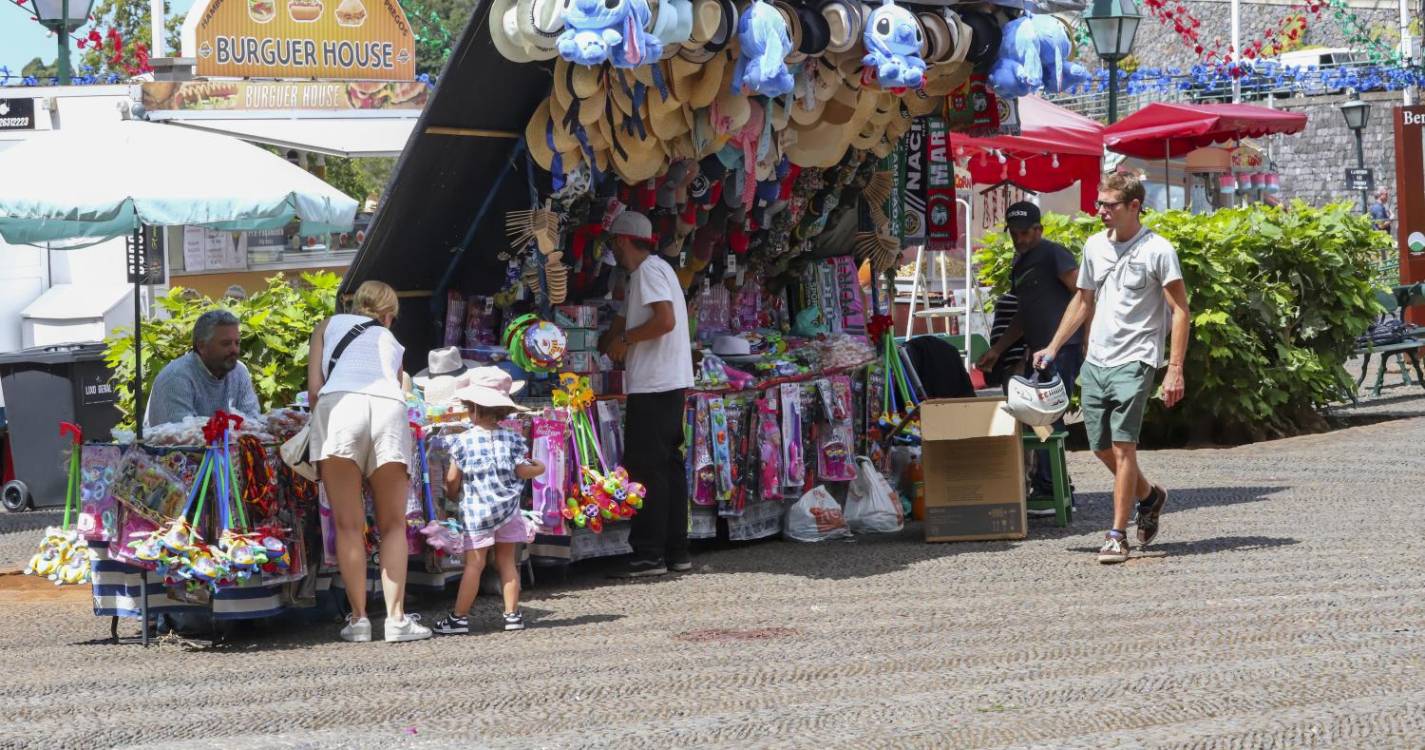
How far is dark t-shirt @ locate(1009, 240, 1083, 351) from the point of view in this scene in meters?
10.4

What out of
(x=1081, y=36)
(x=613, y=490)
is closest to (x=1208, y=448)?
(x=613, y=490)

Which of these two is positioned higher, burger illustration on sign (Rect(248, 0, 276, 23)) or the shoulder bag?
burger illustration on sign (Rect(248, 0, 276, 23))

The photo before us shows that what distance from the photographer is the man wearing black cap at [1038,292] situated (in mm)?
10375

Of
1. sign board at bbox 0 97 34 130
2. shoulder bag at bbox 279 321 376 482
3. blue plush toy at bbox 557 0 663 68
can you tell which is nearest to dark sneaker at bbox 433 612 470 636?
shoulder bag at bbox 279 321 376 482

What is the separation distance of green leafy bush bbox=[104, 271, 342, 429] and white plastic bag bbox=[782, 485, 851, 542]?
3.02 metres

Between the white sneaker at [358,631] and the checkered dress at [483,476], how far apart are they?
0.56 metres

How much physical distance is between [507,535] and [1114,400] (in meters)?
3.00

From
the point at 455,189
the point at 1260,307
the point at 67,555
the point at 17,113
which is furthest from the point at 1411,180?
the point at 67,555

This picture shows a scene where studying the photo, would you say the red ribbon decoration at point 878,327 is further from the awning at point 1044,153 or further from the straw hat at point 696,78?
the awning at point 1044,153

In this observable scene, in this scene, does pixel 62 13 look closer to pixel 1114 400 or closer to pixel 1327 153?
pixel 1114 400

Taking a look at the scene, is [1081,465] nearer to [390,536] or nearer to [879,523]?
[879,523]

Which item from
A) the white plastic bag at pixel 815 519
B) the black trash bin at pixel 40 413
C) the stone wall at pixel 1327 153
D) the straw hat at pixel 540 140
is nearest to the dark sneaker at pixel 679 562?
the white plastic bag at pixel 815 519

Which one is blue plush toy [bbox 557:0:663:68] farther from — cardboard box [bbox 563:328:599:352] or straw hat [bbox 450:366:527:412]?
cardboard box [bbox 563:328:599:352]

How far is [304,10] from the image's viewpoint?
20234 millimetres
